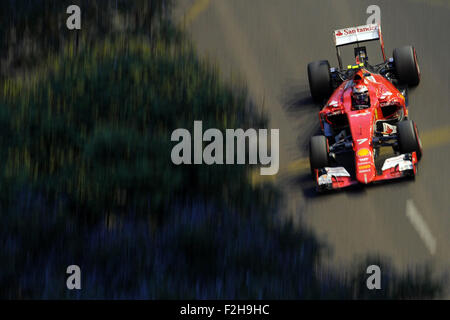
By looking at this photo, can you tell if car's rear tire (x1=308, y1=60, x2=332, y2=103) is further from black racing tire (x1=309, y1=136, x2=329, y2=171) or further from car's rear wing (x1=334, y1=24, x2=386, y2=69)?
black racing tire (x1=309, y1=136, x2=329, y2=171)

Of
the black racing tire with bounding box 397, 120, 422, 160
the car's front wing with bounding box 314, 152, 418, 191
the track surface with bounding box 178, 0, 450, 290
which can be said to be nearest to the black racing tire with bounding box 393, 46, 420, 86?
the track surface with bounding box 178, 0, 450, 290

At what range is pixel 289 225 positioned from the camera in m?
12.4

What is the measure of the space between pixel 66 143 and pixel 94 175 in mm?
1330

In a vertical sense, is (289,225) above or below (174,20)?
below

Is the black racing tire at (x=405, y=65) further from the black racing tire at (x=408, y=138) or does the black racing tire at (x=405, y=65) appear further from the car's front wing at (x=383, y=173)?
the car's front wing at (x=383, y=173)

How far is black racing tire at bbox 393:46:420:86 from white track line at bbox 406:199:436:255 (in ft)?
11.6

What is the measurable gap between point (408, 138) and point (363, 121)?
2.81 ft

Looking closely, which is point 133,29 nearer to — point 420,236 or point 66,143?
point 66,143

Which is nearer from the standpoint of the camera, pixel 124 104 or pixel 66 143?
pixel 66 143

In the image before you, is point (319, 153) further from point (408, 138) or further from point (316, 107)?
point (316, 107)

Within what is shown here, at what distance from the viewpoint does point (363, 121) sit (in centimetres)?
1462

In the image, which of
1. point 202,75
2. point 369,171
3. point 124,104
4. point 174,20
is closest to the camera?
Answer: point 369,171

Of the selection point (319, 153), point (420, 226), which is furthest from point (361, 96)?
point (420, 226)

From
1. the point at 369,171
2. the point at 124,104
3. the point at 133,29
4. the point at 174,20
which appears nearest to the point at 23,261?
the point at 124,104
